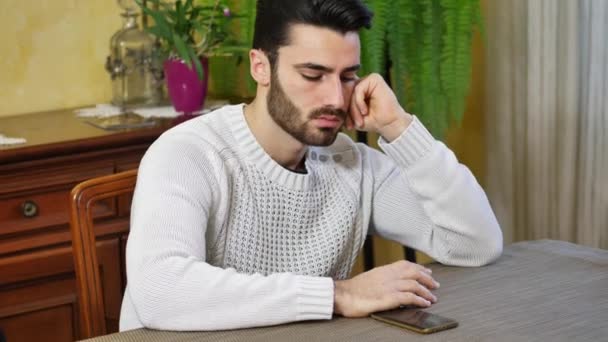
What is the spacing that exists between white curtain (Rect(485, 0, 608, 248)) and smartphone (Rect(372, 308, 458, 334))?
1373 millimetres

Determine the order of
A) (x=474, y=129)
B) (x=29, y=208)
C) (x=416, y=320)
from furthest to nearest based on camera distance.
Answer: (x=474, y=129) < (x=29, y=208) < (x=416, y=320)

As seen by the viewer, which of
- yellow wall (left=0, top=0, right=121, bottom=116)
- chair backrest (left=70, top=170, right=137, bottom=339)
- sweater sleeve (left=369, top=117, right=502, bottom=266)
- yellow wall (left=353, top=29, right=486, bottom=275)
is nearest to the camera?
chair backrest (left=70, top=170, right=137, bottom=339)

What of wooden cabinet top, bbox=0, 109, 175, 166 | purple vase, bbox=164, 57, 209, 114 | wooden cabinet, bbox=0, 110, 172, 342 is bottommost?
wooden cabinet, bbox=0, 110, 172, 342

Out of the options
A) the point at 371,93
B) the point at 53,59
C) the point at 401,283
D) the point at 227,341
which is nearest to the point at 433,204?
the point at 371,93

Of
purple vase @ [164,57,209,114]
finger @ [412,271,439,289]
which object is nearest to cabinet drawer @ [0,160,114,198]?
purple vase @ [164,57,209,114]

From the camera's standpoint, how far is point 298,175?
79.0 inches

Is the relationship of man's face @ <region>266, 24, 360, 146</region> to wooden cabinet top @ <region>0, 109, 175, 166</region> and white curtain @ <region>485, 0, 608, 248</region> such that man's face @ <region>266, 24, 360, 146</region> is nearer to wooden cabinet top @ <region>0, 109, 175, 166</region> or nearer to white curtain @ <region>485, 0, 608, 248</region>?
wooden cabinet top @ <region>0, 109, 175, 166</region>

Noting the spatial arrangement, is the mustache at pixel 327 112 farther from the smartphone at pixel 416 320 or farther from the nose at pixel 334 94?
the smartphone at pixel 416 320

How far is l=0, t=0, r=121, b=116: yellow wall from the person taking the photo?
3018 millimetres

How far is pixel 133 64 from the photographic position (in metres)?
3.06

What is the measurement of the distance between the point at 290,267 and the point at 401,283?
367 mm

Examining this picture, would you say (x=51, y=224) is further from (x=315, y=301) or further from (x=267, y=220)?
(x=315, y=301)

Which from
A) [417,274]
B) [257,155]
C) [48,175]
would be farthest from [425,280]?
[48,175]

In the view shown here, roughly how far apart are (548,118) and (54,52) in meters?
1.44
